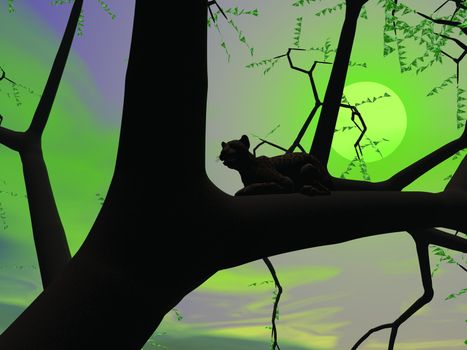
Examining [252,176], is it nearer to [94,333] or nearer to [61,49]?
[94,333]

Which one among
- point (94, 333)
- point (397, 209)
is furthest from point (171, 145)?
point (397, 209)

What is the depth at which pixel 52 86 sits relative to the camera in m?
4.85

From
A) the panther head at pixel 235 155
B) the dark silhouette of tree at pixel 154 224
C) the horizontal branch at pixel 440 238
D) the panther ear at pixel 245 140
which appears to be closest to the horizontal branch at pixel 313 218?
the dark silhouette of tree at pixel 154 224

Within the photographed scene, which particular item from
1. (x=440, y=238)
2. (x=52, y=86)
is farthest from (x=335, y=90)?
(x=52, y=86)

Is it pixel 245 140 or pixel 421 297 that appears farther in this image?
pixel 421 297

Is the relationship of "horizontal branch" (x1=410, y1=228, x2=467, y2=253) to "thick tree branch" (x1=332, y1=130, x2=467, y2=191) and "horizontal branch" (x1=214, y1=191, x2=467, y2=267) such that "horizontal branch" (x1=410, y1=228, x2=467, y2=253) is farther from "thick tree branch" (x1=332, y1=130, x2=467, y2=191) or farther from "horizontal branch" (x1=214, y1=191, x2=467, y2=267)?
"horizontal branch" (x1=214, y1=191, x2=467, y2=267)

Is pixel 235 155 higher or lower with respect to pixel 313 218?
higher

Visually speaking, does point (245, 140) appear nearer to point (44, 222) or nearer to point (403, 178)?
point (403, 178)

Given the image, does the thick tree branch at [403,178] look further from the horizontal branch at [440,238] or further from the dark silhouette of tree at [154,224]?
the dark silhouette of tree at [154,224]

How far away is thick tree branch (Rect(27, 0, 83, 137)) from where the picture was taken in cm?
484

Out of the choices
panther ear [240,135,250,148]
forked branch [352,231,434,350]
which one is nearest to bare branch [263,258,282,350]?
forked branch [352,231,434,350]

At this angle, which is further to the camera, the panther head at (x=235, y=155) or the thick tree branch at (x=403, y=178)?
the thick tree branch at (x=403, y=178)

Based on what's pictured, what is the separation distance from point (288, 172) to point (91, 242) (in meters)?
1.45

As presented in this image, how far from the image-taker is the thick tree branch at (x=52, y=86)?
484cm
